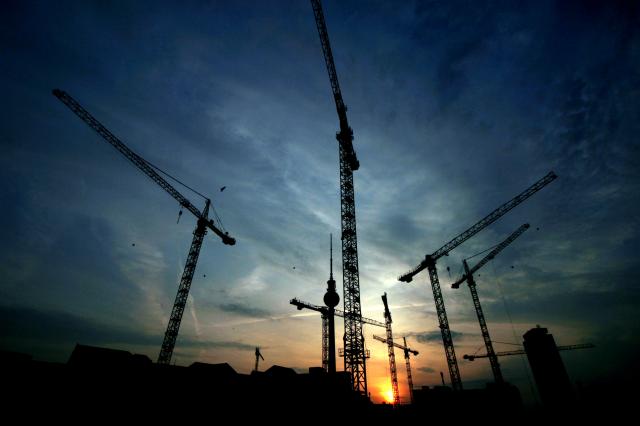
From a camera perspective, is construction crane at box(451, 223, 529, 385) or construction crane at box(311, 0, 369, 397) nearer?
construction crane at box(311, 0, 369, 397)

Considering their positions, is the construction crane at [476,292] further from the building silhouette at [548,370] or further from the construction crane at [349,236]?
the construction crane at [349,236]

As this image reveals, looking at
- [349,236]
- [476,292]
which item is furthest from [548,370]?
[349,236]

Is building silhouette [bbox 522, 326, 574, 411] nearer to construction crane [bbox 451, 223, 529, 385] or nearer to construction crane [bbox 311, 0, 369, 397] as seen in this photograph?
construction crane [bbox 451, 223, 529, 385]

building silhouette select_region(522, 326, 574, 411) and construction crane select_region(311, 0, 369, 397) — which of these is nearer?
construction crane select_region(311, 0, 369, 397)

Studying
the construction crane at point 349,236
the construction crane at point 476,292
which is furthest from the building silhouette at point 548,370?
the construction crane at point 349,236

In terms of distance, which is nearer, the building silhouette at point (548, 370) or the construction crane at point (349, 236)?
the construction crane at point (349, 236)

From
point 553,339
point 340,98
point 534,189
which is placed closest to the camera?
point 340,98

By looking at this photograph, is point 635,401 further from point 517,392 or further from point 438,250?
point 438,250

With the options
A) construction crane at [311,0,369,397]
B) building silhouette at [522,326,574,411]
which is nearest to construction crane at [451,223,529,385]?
building silhouette at [522,326,574,411]

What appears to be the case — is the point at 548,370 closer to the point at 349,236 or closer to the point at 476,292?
the point at 476,292

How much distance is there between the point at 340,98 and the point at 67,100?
42927mm

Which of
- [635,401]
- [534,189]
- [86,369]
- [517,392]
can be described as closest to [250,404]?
[86,369]

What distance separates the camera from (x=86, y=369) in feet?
88.0

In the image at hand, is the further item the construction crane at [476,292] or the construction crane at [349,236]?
the construction crane at [476,292]
